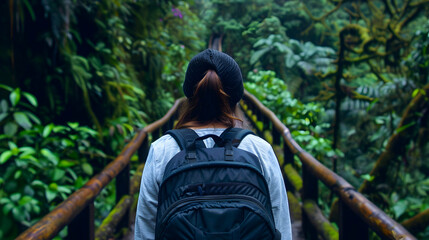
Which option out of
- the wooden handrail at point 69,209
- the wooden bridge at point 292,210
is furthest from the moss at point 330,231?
the wooden handrail at point 69,209

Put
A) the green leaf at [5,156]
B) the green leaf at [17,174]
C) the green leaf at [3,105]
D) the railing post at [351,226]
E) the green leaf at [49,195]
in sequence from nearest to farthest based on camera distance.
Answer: the railing post at [351,226], the green leaf at [5,156], the green leaf at [17,174], the green leaf at [49,195], the green leaf at [3,105]

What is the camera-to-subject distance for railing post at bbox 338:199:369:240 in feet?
6.57

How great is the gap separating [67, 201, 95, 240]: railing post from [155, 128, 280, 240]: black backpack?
1057 mm

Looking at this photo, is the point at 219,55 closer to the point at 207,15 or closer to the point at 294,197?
the point at 207,15

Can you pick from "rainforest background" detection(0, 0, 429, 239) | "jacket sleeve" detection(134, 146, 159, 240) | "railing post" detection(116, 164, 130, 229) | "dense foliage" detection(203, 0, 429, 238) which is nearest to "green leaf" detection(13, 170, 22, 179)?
"rainforest background" detection(0, 0, 429, 239)

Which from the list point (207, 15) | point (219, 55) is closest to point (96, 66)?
point (207, 15)

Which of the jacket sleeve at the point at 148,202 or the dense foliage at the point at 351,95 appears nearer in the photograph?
the jacket sleeve at the point at 148,202

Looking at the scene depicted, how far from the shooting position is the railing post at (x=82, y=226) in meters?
2.02

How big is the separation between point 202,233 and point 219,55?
61 cm

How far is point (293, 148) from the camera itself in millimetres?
3355

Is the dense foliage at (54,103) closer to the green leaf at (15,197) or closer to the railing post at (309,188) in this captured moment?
the green leaf at (15,197)

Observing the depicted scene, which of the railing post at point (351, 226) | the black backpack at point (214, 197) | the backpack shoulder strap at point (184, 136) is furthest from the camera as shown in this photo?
the railing post at point (351, 226)

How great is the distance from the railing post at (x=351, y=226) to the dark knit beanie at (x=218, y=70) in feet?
3.85

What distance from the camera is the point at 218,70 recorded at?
129 centimetres
